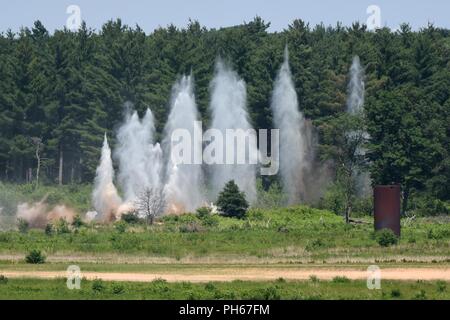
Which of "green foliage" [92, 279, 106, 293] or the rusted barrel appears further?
the rusted barrel

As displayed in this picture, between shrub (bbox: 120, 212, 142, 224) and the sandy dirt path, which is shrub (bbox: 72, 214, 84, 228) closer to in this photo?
shrub (bbox: 120, 212, 142, 224)

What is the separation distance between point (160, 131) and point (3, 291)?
72805 millimetres

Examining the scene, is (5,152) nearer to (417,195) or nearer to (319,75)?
(319,75)

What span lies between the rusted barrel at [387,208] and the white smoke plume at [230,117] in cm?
2860

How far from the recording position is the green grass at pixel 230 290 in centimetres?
4966

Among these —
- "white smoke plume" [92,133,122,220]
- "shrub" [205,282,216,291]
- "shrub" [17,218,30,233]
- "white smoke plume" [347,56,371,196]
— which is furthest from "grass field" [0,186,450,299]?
"white smoke plume" [347,56,371,196]

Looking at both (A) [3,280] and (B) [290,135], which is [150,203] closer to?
(B) [290,135]

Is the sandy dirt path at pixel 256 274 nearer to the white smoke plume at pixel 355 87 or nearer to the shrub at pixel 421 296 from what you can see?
the shrub at pixel 421 296

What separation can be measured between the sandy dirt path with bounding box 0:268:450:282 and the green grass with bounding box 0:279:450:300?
7.09ft

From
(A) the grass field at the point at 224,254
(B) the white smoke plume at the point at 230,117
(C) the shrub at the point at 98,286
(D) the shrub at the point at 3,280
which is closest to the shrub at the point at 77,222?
(A) the grass field at the point at 224,254

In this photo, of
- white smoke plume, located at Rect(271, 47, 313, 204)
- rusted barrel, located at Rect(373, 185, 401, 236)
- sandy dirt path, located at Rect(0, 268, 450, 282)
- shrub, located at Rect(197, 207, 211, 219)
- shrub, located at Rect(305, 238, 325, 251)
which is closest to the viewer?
sandy dirt path, located at Rect(0, 268, 450, 282)

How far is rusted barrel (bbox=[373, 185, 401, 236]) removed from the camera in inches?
3091
